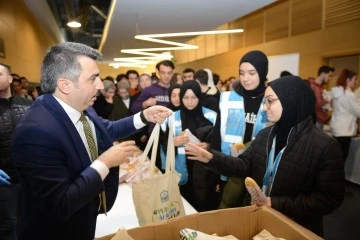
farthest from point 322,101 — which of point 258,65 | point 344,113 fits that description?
point 258,65

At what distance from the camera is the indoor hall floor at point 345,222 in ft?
9.50

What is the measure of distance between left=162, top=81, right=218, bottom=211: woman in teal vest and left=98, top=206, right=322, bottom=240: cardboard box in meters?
1.21

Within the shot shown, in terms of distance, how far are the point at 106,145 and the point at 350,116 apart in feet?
13.1

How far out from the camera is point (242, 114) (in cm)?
224

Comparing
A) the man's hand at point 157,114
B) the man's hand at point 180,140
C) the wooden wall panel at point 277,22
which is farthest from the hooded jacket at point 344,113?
the wooden wall panel at point 277,22

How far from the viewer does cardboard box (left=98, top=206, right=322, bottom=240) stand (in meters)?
1.04

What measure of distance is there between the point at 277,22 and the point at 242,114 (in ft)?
20.9

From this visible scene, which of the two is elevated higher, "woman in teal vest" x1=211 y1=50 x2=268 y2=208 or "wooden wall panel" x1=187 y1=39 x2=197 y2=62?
"wooden wall panel" x1=187 y1=39 x2=197 y2=62

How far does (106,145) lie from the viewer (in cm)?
141

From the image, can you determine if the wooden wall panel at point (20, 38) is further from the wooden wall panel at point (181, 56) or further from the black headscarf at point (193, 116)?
the wooden wall panel at point (181, 56)

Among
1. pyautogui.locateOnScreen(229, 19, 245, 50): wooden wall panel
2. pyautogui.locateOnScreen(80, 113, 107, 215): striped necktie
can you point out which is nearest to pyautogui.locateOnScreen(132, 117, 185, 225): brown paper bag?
pyautogui.locateOnScreen(80, 113, 107, 215): striped necktie

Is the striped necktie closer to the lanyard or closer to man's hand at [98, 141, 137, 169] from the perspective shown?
man's hand at [98, 141, 137, 169]

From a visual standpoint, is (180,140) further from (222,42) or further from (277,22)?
(222,42)

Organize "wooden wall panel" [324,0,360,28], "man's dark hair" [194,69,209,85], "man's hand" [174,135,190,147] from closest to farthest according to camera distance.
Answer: "man's hand" [174,135,190,147] < "man's dark hair" [194,69,209,85] < "wooden wall panel" [324,0,360,28]
